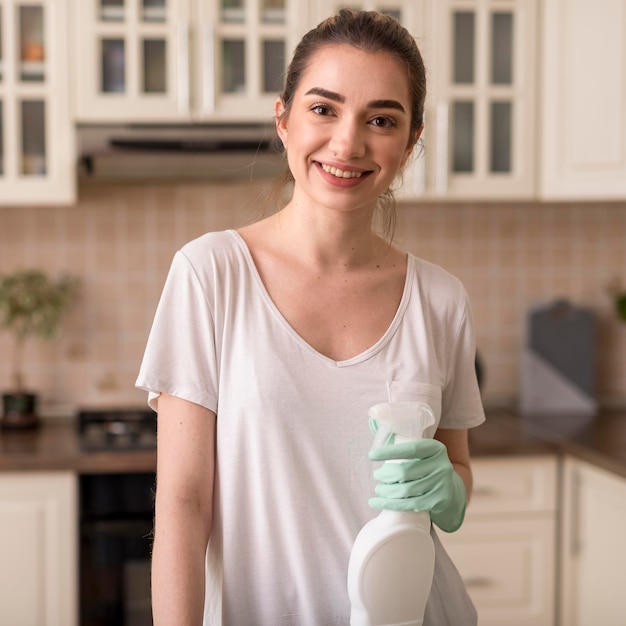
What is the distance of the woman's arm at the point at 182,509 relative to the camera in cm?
118

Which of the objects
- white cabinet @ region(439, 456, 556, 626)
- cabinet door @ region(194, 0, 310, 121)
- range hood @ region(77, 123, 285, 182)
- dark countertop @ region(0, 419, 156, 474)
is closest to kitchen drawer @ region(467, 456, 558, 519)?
white cabinet @ region(439, 456, 556, 626)

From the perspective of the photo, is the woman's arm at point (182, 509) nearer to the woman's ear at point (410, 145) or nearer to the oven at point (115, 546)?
the woman's ear at point (410, 145)

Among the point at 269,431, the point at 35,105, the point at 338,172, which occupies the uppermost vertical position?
the point at 35,105

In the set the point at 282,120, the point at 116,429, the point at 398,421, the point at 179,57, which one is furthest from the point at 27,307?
the point at 398,421

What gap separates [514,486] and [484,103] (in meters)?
1.10

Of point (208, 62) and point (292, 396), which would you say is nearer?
point (292, 396)

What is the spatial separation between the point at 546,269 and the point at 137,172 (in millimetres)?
1390

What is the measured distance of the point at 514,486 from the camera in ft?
8.52

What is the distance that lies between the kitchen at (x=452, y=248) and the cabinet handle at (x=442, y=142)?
2 cm

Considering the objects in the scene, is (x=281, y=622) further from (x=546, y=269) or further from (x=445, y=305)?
(x=546, y=269)

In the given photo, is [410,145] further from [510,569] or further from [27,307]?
[27,307]

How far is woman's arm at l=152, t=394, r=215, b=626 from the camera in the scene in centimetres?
118

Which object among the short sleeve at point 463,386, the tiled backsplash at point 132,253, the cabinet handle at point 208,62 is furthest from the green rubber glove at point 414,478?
the tiled backsplash at point 132,253

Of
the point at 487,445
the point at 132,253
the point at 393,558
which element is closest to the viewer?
the point at 393,558
